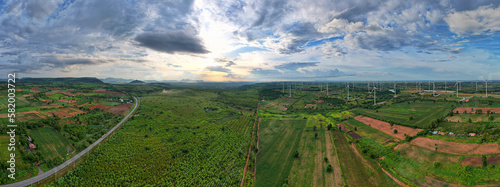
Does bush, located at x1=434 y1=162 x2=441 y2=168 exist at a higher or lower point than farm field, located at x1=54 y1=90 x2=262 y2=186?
higher

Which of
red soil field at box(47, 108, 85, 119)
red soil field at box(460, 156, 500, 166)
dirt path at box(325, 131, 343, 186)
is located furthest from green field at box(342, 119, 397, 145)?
red soil field at box(47, 108, 85, 119)

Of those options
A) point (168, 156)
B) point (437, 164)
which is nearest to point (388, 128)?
point (437, 164)

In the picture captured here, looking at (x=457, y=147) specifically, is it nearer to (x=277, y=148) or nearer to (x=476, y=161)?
(x=476, y=161)

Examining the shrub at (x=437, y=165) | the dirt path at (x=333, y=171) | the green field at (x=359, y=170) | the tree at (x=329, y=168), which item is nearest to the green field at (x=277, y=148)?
the tree at (x=329, y=168)

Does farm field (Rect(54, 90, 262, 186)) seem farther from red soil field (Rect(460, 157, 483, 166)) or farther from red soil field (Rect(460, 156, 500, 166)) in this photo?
red soil field (Rect(460, 156, 500, 166))

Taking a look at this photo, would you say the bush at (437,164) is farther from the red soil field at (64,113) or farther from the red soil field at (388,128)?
the red soil field at (64,113)

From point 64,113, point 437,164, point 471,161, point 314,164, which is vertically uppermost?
point 64,113
